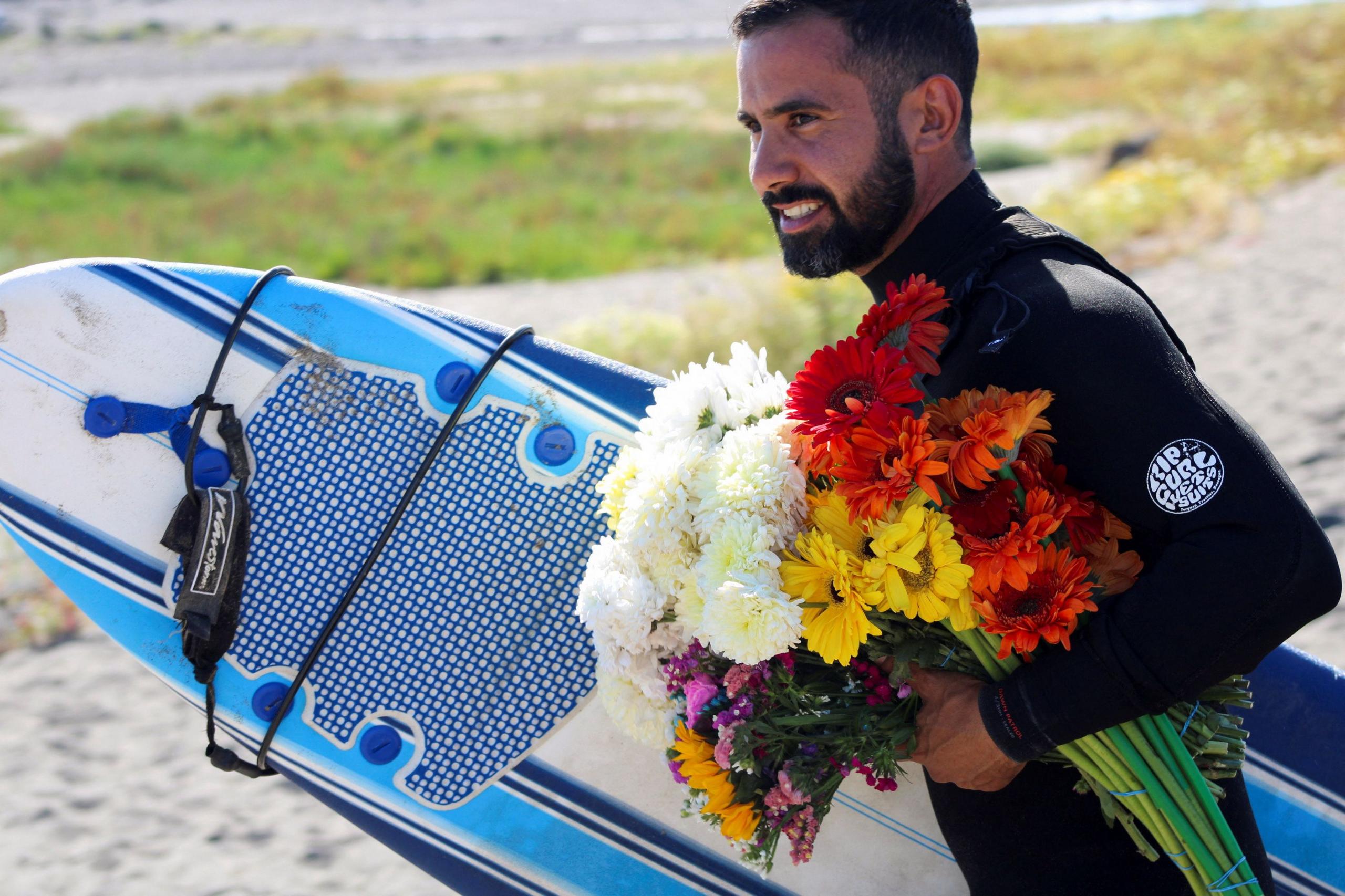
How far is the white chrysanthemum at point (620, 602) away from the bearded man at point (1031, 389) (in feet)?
1.44

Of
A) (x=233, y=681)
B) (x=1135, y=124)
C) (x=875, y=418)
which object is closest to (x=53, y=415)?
(x=233, y=681)

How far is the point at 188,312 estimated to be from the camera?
2.59 meters

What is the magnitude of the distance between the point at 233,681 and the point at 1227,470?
6.67 feet

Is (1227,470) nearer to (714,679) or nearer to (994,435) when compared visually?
(994,435)

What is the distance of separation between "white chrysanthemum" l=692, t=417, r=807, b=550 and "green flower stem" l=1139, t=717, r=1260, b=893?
0.57m

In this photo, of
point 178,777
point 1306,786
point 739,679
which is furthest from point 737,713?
point 178,777

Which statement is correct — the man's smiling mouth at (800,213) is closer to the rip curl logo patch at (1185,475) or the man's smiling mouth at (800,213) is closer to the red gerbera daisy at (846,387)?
the red gerbera daisy at (846,387)

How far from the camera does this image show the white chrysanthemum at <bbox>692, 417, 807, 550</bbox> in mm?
1710

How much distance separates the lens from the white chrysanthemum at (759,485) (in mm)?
1710

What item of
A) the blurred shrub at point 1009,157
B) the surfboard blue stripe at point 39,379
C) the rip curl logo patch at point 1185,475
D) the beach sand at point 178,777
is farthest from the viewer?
the blurred shrub at point 1009,157

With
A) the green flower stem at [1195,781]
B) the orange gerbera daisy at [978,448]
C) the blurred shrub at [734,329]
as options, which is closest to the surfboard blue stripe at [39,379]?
the orange gerbera daisy at [978,448]

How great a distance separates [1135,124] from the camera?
627 inches

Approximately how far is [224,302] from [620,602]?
1325mm

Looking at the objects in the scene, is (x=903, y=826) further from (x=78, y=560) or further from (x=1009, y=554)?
(x=78, y=560)
